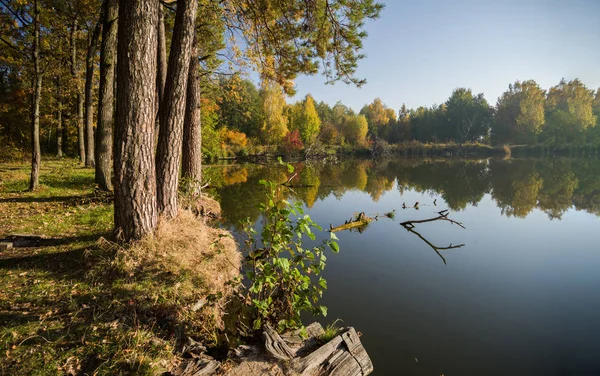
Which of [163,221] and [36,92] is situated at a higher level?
[36,92]

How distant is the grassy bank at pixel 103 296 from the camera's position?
8.45 feet

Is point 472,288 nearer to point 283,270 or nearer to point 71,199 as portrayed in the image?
point 283,270

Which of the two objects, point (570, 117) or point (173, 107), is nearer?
point (173, 107)

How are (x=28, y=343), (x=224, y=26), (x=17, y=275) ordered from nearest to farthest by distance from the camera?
(x=28, y=343) → (x=17, y=275) → (x=224, y=26)

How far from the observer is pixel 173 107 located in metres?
5.48

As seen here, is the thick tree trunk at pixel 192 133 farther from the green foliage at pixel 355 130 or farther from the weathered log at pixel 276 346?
Result: the green foliage at pixel 355 130

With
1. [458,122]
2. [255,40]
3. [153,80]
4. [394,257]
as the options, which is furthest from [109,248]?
[458,122]

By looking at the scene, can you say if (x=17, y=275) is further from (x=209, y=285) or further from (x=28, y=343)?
(x=209, y=285)

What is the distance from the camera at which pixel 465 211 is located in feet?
39.0

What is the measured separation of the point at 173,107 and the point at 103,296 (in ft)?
11.7

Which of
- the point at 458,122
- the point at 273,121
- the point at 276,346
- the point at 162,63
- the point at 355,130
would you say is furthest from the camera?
the point at 458,122

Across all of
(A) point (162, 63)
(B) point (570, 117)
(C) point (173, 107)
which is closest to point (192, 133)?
(A) point (162, 63)

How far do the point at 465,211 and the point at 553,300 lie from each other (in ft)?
23.1

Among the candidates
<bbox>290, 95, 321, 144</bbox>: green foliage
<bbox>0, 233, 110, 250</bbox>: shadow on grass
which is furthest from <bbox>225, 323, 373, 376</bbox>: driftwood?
<bbox>290, 95, 321, 144</bbox>: green foliage
